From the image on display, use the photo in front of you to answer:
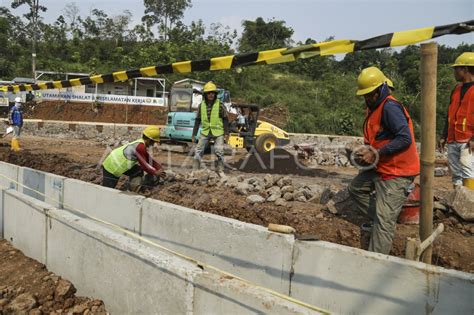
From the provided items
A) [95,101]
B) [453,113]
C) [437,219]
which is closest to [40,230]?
[437,219]

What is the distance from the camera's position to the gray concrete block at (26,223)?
4.32 metres

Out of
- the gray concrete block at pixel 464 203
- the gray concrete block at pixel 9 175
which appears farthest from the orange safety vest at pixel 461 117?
the gray concrete block at pixel 9 175

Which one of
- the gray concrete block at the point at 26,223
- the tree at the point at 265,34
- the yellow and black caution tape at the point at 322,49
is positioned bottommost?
the gray concrete block at the point at 26,223

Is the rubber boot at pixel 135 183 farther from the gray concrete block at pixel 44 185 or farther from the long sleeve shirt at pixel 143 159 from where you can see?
the gray concrete block at pixel 44 185

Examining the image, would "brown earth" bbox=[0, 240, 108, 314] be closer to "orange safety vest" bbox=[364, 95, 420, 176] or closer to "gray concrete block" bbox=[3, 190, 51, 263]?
"gray concrete block" bbox=[3, 190, 51, 263]

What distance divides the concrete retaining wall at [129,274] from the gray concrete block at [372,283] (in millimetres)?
1103

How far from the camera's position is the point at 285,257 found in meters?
3.51

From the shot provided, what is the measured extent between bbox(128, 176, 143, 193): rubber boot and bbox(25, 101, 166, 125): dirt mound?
21.8 metres

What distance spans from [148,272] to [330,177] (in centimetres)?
834

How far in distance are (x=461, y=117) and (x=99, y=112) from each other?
90.0ft

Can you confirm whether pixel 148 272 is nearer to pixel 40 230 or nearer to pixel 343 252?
pixel 343 252

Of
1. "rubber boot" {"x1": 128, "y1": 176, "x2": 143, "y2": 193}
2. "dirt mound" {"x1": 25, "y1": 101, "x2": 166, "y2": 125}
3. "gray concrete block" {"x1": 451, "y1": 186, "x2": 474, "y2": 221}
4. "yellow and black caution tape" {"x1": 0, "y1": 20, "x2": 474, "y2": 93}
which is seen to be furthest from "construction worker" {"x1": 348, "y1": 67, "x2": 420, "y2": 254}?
"dirt mound" {"x1": 25, "y1": 101, "x2": 166, "y2": 125}

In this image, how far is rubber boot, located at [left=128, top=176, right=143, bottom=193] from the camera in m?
6.32

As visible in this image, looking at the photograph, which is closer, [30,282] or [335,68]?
[30,282]
